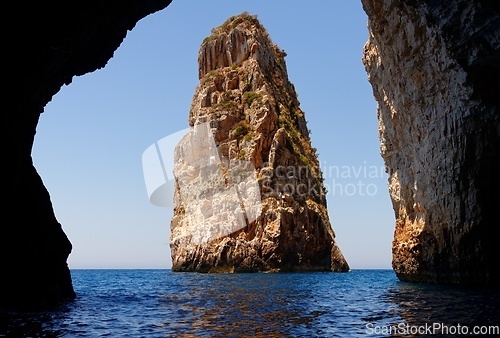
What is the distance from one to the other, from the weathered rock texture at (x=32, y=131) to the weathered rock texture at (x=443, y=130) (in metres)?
16.1

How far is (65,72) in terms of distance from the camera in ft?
75.8

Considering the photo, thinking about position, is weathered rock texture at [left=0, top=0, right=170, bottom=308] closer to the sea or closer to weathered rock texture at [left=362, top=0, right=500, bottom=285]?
the sea

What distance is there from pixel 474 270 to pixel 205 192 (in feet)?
174

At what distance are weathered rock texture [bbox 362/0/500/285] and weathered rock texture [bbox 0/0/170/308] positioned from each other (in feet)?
52.7

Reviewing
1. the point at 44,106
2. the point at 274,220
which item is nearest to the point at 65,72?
the point at 44,106

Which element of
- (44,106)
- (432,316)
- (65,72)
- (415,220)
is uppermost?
(65,72)

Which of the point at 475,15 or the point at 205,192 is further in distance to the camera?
the point at 205,192

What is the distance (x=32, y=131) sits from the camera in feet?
68.0

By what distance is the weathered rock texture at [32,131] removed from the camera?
1503cm

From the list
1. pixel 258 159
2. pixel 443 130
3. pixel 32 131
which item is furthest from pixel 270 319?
pixel 258 159

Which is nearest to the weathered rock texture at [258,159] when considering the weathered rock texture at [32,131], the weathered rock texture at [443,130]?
the weathered rock texture at [443,130]

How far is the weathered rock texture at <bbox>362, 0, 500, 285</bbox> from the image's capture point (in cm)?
2100

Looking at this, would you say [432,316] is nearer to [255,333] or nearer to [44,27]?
[255,333]

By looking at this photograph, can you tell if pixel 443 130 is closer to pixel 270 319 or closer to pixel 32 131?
pixel 270 319
